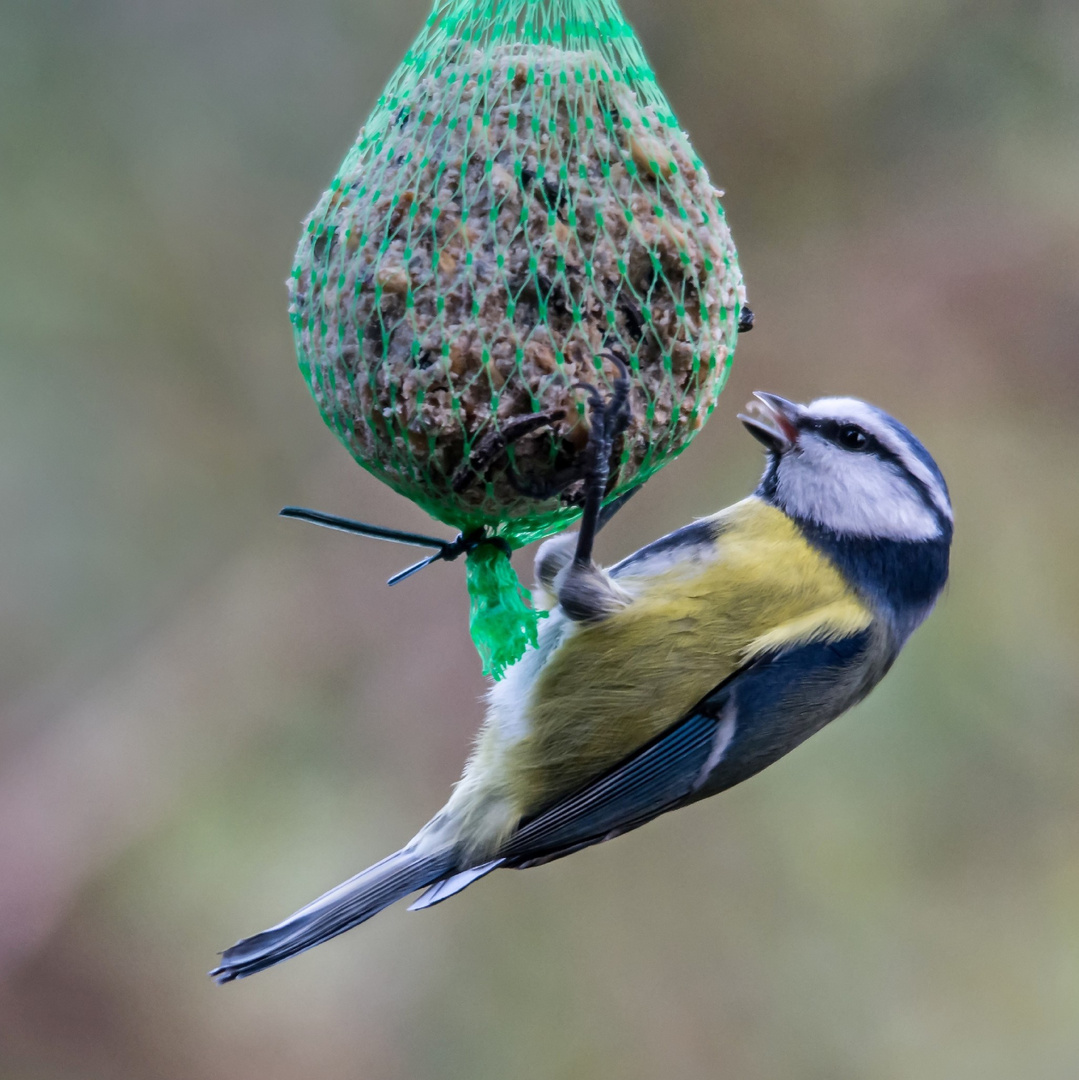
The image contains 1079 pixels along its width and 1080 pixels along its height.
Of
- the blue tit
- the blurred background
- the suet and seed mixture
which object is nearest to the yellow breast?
the blue tit

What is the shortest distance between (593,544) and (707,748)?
15.5 inches

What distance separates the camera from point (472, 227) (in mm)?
1728

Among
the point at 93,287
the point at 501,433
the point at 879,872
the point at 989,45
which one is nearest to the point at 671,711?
the point at 501,433

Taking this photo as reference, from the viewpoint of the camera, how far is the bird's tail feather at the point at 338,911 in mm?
2096

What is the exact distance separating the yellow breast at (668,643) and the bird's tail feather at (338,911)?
0.24 m

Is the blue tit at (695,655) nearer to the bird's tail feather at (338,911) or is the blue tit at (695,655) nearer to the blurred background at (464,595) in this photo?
the bird's tail feather at (338,911)

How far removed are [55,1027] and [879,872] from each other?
81.3 inches

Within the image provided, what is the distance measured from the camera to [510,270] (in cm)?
172

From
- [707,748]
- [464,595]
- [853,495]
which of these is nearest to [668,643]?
[707,748]

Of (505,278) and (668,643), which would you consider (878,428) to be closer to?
(668,643)

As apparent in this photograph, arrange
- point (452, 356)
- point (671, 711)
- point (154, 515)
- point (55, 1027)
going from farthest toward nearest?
point (154, 515) < point (55, 1027) < point (671, 711) < point (452, 356)

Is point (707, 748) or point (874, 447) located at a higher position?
point (874, 447)

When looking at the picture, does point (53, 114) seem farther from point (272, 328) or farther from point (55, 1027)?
point (55, 1027)

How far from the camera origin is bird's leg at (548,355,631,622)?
5.61 feet
